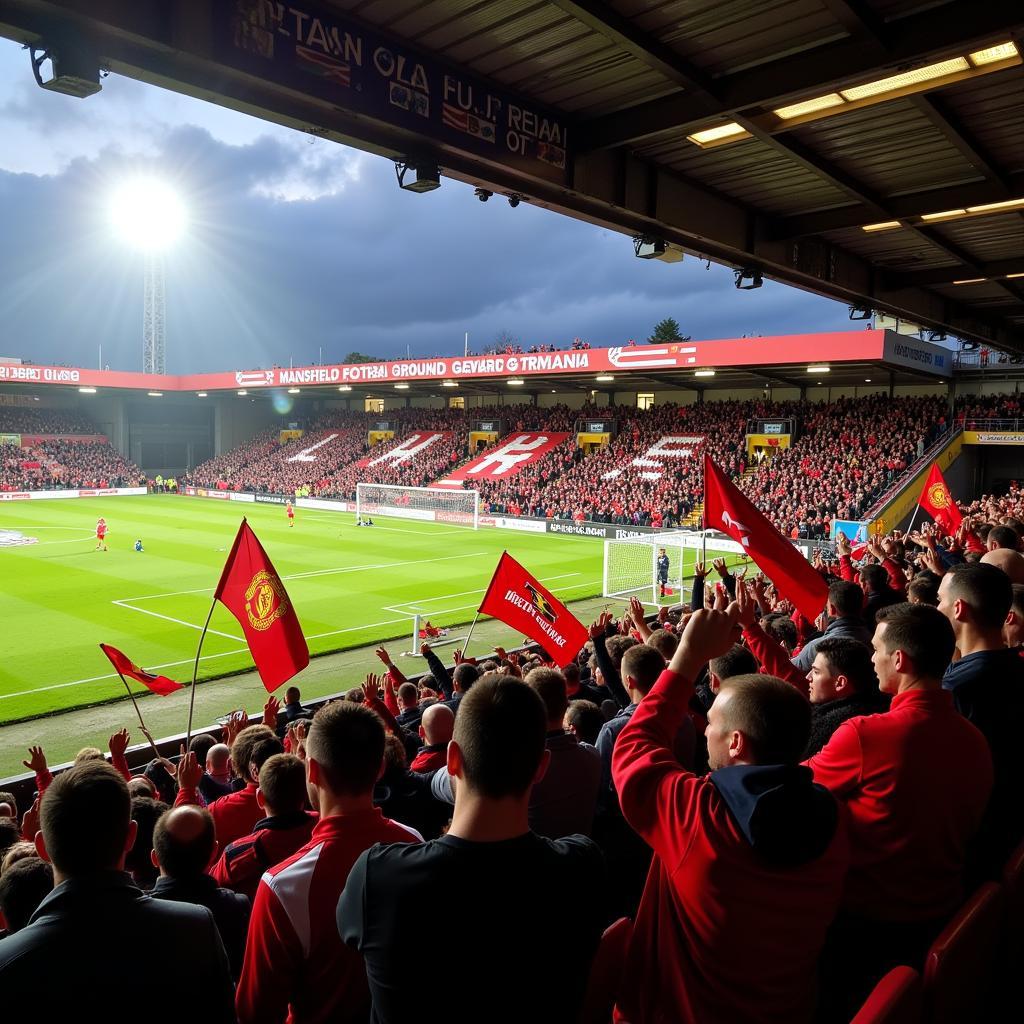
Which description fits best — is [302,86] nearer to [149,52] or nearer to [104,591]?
[149,52]

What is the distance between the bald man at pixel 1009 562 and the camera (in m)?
5.72

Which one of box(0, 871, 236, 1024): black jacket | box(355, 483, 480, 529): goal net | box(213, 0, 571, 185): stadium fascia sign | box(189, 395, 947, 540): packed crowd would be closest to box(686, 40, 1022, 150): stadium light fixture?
box(213, 0, 571, 185): stadium fascia sign

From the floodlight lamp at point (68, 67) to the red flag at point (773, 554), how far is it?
520 cm

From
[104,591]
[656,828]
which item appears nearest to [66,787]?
[656,828]

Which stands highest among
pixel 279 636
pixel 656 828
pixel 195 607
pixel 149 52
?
pixel 149 52

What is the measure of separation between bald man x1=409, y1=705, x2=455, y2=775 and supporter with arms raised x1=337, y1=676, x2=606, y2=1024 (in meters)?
2.78

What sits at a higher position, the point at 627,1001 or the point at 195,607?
the point at 627,1001

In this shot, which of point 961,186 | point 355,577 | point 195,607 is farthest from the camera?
point 355,577

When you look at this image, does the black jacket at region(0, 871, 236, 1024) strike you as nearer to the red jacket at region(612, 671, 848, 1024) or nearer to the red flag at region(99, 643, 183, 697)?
the red jacket at region(612, 671, 848, 1024)

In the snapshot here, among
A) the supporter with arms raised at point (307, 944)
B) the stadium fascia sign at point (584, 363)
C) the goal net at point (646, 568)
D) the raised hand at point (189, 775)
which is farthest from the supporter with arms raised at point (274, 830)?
the stadium fascia sign at point (584, 363)

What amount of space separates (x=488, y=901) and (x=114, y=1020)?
3.13 feet

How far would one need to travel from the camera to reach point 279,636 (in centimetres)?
760

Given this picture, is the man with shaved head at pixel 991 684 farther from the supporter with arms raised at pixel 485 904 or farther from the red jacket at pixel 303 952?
the red jacket at pixel 303 952

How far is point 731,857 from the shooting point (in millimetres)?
1925
